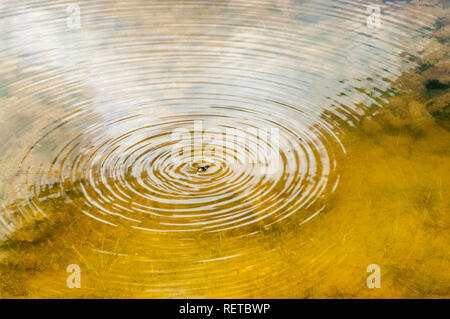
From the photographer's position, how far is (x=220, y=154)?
11.6ft

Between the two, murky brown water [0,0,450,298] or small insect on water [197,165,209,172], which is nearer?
murky brown water [0,0,450,298]

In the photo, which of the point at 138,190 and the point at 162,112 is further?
the point at 162,112

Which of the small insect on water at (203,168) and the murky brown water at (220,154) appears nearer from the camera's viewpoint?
the murky brown water at (220,154)

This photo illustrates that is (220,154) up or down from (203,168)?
up

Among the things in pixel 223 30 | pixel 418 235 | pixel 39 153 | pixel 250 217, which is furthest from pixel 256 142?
pixel 223 30

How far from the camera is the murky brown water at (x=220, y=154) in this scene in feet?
8.96

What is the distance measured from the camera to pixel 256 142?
365 centimetres

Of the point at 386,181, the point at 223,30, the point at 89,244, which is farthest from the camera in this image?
the point at 223,30

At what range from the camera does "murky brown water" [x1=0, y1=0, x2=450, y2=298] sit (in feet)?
8.96

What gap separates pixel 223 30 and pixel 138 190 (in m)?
2.51

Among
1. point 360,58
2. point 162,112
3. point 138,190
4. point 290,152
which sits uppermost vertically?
point 360,58

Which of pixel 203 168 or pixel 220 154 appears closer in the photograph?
pixel 203 168

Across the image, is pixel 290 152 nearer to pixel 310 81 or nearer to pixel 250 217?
pixel 250 217
